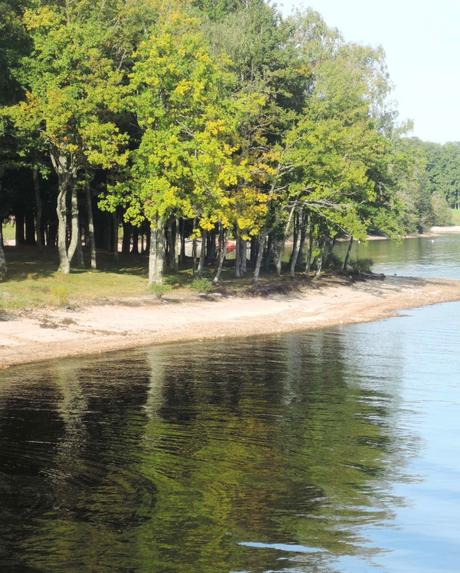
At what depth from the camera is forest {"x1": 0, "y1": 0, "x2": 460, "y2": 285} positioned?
157ft

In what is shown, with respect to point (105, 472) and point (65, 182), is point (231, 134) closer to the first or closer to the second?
point (65, 182)

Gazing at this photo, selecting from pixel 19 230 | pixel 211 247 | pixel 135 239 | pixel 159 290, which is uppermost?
pixel 19 230

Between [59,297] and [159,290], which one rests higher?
[159,290]

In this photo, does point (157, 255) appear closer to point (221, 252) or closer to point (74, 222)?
point (74, 222)

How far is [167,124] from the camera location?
4972 centimetres

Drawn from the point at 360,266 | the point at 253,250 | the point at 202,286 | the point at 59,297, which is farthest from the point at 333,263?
the point at 59,297

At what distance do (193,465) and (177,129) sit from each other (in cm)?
3153

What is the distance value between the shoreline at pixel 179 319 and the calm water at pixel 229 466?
253cm

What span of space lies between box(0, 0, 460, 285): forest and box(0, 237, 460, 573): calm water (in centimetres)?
1665

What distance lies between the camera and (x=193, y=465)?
19.7 meters

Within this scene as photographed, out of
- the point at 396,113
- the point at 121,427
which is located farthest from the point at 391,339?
the point at 396,113

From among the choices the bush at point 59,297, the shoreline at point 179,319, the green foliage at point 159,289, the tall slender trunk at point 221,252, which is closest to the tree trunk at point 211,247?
the tall slender trunk at point 221,252

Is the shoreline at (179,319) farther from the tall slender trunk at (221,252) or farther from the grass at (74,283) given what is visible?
the tall slender trunk at (221,252)

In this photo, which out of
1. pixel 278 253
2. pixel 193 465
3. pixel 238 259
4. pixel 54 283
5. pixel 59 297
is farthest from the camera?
pixel 278 253
